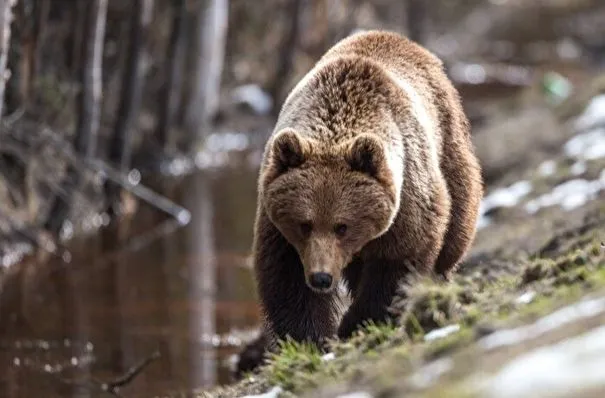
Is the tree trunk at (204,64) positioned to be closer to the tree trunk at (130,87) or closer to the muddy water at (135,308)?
the tree trunk at (130,87)

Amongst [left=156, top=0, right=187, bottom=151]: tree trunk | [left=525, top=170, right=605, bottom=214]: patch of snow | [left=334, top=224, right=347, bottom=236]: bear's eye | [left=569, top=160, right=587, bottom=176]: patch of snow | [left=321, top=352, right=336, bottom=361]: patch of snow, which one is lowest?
[left=321, top=352, right=336, bottom=361]: patch of snow

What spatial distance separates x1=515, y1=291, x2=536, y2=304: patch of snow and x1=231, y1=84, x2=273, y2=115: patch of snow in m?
18.4

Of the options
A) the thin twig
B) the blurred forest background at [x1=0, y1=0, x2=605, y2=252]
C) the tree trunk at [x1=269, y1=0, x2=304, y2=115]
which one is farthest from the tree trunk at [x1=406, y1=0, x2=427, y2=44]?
the thin twig

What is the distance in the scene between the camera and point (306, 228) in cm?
675

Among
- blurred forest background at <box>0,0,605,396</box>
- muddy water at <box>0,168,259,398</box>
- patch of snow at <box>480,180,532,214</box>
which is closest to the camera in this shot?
muddy water at <box>0,168,259,398</box>

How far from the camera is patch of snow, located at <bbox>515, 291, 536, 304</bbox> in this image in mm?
6086

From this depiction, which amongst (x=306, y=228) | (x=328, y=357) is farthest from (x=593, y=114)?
(x=328, y=357)

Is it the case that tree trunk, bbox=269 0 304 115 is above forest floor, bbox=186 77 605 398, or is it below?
above

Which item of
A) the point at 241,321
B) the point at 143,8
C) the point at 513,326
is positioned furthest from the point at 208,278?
the point at 513,326

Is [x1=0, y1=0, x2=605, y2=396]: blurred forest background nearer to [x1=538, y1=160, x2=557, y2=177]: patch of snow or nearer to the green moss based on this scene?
[x1=538, y1=160, x2=557, y2=177]: patch of snow

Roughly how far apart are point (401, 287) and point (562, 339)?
2335 millimetres

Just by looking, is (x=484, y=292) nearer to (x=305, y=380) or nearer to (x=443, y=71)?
(x=305, y=380)

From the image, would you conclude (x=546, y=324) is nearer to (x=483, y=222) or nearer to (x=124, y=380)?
(x=124, y=380)

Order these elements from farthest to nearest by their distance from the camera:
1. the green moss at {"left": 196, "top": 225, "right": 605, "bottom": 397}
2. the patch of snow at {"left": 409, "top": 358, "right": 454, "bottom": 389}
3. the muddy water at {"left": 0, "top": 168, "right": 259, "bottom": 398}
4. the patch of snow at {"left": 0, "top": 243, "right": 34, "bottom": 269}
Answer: the patch of snow at {"left": 0, "top": 243, "right": 34, "bottom": 269}, the muddy water at {"left": 0, "top": 168, "right": 259, "bottom": 398}, the green moss at {"left": 196, "top": 225, "right": 605, "bottom": 397}, the patch of snow at {"left": 409, "top": 358, "right": 454, "bottom": 389}
